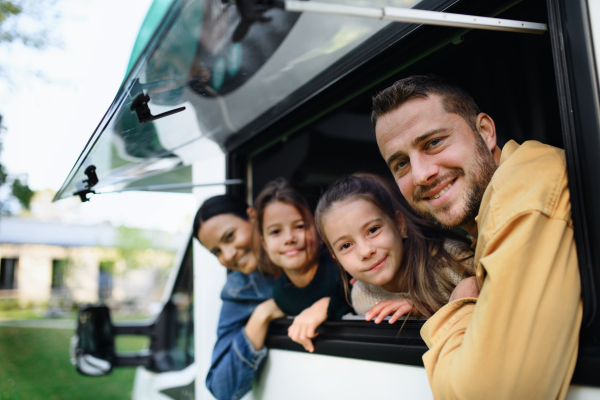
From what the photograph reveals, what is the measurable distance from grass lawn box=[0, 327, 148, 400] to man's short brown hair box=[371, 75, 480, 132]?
6.97 meters

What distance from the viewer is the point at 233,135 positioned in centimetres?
262

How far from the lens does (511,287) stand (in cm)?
93

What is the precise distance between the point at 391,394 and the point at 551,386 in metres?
0.65

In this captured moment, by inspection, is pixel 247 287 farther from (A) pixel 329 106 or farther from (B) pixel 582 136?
(B) pixel 582 136

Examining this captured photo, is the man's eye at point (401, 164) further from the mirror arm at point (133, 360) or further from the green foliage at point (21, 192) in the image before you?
the green foliage at point (21, 192)

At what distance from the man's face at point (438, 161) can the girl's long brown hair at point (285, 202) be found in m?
0.70

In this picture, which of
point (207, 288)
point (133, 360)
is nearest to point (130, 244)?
point (133, 360)

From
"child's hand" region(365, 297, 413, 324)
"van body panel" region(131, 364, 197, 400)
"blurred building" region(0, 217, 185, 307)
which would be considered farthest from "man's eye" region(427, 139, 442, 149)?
"blurred building" region(0, 217, 185, 307)

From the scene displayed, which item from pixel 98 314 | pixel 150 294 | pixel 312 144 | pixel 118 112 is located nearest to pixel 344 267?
pixel 312 144

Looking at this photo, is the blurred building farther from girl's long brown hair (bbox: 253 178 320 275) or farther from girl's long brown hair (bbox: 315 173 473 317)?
girl's long brown hair (bbox: 315 173 473 317)

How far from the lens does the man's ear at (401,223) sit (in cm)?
153

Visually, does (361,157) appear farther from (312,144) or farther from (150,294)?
(150,294)

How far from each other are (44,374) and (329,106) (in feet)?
30.3

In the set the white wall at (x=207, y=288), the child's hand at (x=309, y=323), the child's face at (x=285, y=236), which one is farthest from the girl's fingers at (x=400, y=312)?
the white wall at (x=207, y=288)
